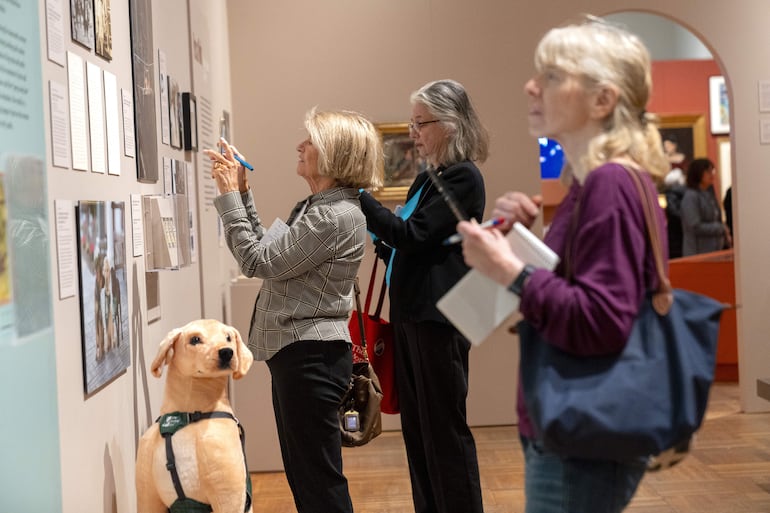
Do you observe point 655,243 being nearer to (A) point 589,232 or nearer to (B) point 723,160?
(A) point 589,232

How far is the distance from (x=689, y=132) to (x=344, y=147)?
8765 mm

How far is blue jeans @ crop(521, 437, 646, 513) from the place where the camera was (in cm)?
162

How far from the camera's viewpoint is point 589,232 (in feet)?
5.07

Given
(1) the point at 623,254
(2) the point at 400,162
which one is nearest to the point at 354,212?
(1) the point at 623,254

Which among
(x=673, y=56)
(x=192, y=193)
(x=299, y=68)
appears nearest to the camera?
(x=192, y=193)

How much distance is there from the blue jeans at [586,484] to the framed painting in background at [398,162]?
4.36 m

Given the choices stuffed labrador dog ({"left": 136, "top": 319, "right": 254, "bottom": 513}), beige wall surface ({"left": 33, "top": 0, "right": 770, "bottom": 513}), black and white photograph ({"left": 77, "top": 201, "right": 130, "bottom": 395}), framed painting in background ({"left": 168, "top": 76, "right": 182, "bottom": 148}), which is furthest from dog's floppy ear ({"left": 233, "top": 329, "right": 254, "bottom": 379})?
beige wall surface ({"left": 33, "top": 0, "right": 770, "bottom": 513})

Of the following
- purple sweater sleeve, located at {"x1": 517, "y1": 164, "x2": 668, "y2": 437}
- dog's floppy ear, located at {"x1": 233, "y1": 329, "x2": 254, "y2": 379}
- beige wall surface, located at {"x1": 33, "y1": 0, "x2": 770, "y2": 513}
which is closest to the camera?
purple sweater sleeve, located at {"x1": 517, "y1": 164, "x2": 668, "y2": 437}

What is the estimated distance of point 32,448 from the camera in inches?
80.5

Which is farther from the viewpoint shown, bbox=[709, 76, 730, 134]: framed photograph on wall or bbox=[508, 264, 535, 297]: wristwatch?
bbox=[709, 76, 730, 134]: framed photograph on wall

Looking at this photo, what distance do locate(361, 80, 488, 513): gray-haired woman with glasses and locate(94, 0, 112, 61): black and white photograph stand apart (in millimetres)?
921

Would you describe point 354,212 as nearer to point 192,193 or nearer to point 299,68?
point 192,193

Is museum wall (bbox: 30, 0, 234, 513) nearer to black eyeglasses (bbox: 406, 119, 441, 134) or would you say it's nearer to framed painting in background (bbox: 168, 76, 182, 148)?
framed painting in background (bbox: 168, 76, 182, 148)

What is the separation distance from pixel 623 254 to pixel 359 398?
6.22 ft
